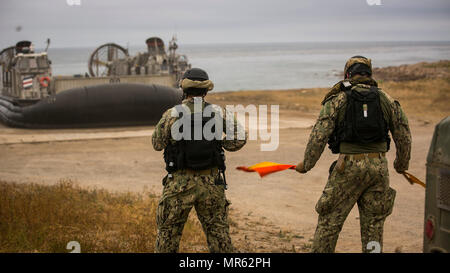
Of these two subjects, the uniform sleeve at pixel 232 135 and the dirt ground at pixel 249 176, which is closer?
the uniform sleeve at pixel 232 135

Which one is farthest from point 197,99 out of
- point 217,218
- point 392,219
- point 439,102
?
point 439,102

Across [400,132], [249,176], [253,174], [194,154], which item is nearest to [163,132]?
[194,154]

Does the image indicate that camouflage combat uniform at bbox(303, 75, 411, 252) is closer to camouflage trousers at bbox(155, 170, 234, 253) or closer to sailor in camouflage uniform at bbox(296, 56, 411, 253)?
sailor in camouflage uniform at bbox(296, 56, 411, 253)

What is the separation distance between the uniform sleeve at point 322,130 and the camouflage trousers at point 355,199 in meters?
0.20

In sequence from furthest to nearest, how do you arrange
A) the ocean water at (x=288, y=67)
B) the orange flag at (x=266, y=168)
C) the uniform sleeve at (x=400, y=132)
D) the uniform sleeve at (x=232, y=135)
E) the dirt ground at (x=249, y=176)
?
the ocean water at (x=288, y=67)
the dirt ground at (x=249, y=176)
the orange flag at (x=266, y=168)
the uniform sleeve at (x=400, y=132)
the uniform sleeve at (x=232, y=135)

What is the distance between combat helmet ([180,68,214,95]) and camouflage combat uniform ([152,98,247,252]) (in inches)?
2.9

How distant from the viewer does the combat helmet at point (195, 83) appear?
3627mm

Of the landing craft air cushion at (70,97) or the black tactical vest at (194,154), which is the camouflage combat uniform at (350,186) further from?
the landing craft air cushion at (70,97)

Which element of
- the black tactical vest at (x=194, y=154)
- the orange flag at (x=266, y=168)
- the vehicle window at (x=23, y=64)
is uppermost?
the vehicle window at (x=23, y=64)

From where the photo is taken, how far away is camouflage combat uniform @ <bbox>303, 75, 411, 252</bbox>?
3.70m

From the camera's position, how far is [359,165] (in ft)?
12.1

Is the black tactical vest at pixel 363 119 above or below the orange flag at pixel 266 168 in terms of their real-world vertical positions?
above

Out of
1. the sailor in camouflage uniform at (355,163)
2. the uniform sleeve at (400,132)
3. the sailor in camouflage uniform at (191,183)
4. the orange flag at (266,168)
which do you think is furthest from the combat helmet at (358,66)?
the sailor in camouflage uniform at (191,183)
